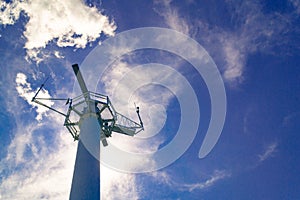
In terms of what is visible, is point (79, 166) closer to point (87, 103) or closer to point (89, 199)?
point (89, 199)

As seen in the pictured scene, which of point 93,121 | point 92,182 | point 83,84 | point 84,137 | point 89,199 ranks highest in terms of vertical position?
point 83,84

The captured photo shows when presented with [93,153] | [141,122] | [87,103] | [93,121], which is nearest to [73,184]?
[93,153]

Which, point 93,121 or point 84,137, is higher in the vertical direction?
point 93,121

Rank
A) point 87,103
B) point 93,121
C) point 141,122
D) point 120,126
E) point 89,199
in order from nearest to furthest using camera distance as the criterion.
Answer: point 89,199 < point 93,121 < point 87,103 < point 120,126 < point 141,122

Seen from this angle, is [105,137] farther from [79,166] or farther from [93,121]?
[79,166]

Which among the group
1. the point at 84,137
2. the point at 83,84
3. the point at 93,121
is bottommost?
the point at 84,137

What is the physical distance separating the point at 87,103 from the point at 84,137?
6.53 metres

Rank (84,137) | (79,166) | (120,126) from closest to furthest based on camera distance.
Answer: (79,166), (84,137), (120,126)

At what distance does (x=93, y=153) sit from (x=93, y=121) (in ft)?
16.6

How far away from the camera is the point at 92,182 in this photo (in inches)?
949

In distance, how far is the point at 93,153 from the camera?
88.3 feet

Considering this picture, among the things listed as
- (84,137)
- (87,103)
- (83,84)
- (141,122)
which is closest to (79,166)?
(84,137)

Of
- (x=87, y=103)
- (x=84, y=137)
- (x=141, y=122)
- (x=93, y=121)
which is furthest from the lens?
(x=141, y=122)

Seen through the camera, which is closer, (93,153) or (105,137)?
(93,153)
